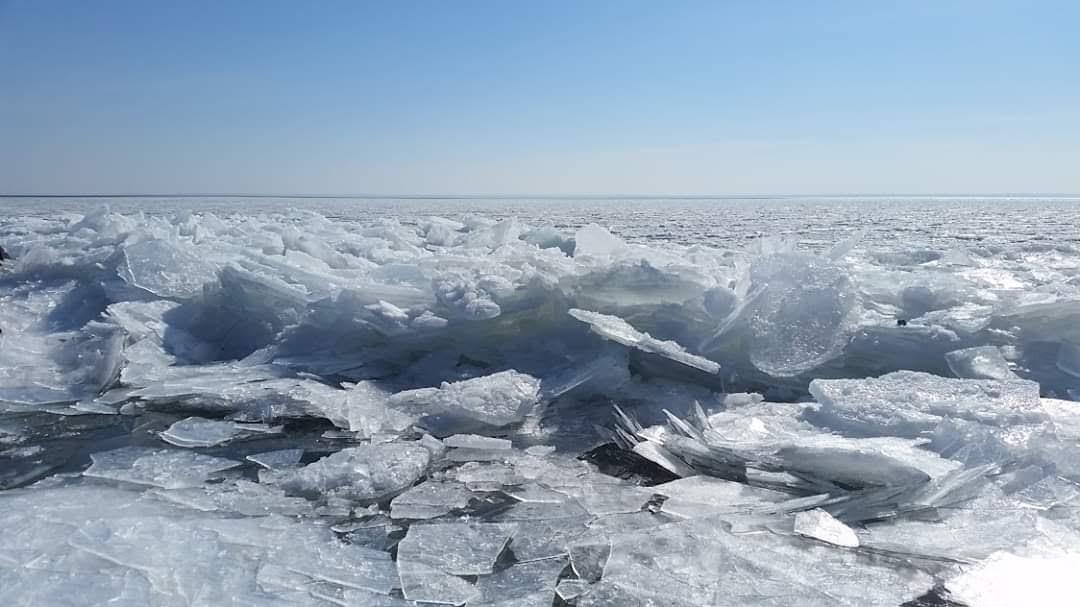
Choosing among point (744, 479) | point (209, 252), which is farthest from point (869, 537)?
point (209, 252)

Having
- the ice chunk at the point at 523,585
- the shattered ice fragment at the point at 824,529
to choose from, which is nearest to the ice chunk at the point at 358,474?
the ice chunk at the point at 523,585

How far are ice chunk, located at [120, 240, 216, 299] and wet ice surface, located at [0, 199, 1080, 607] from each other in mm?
25

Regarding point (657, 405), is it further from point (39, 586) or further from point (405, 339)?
point (39, 586)

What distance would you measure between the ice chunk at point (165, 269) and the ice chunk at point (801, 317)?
3.56 metres

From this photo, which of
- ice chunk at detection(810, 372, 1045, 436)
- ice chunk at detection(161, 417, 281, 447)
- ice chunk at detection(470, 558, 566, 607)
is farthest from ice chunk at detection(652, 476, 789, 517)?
ice chunk at detection(161, 417, 281, 447)

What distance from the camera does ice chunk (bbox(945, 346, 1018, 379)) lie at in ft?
10.4

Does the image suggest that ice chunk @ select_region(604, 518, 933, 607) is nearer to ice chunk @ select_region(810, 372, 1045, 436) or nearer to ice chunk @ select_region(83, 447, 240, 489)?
ice chunk @ select_region(810, 372, 1045, 436)

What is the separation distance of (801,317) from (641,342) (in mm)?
772

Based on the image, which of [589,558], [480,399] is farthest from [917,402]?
[480,399]

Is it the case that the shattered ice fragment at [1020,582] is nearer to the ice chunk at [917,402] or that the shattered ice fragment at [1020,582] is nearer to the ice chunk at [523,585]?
the ice chunk at [917,402]

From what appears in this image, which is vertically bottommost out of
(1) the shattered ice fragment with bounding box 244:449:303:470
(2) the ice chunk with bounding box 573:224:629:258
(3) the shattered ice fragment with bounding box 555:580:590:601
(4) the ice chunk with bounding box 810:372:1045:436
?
(1) the shattered ice fragment with bounding box 244:449:303:470

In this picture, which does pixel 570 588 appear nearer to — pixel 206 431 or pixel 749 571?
pixel 749 571

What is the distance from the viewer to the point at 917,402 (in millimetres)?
2883

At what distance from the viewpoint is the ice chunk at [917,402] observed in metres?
2.73
